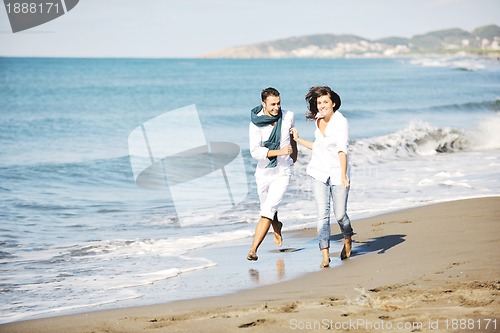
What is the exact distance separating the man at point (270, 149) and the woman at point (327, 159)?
326 mm

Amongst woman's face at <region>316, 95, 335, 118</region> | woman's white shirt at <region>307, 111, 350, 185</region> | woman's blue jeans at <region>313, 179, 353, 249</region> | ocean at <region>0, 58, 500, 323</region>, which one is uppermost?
woman's face at <region>316, 95, 335, 118</region>

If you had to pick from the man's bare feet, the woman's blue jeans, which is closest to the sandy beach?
the man's bare feet

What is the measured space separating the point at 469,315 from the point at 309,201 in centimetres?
739

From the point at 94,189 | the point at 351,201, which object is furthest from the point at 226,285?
the point at 94,189

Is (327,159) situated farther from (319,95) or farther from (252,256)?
(252,256)

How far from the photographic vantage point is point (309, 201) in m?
12.2

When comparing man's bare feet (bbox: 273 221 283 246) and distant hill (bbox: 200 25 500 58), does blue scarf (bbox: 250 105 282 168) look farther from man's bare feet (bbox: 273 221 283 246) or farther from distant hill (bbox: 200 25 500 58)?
distant hill (bbox: 200 25 500 58)

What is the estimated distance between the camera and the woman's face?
273 inches

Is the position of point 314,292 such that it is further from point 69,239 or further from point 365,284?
point 69,239

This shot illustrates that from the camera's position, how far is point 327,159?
7.02 m

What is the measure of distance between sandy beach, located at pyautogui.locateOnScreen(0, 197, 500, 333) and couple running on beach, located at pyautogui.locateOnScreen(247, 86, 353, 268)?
1.54 feet

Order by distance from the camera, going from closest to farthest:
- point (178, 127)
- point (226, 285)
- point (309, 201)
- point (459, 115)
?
point (226, 285) → point (309, 201) → point (178, 127) → point (459, 115)

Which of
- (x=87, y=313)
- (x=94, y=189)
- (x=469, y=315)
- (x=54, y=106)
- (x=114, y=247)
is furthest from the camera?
(x=54, y=106)

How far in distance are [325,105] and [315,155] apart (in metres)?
0.52
